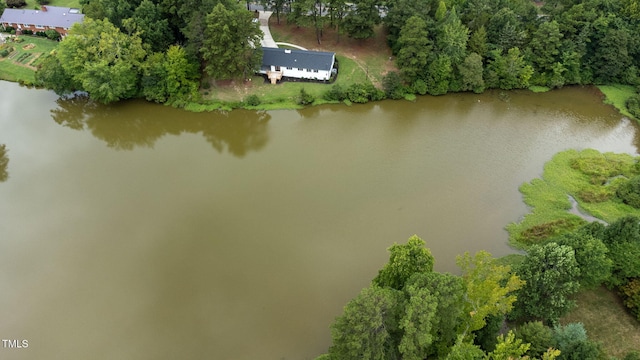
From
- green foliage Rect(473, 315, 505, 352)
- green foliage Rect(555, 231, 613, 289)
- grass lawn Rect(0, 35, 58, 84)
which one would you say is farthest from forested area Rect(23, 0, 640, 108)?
green foliage Rect(473, 315, 505, 352)

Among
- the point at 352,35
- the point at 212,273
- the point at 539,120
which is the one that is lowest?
the point at 212,273

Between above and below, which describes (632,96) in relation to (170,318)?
above

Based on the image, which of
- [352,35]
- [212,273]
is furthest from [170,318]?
[352,35]

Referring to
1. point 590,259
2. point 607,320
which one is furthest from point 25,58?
point 607,320

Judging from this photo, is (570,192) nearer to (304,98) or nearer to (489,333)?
(489,333)

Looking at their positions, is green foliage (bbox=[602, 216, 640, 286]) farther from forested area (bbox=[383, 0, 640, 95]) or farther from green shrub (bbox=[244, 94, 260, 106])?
green shrub (bbox=[244, 94, 260, 106])

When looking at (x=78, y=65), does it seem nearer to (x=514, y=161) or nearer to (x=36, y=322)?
(x=36, y=322)

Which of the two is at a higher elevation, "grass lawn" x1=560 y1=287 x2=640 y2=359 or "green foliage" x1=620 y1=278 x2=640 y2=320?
"green foliage" x1=620 y1=278 x2=640 y2=320
